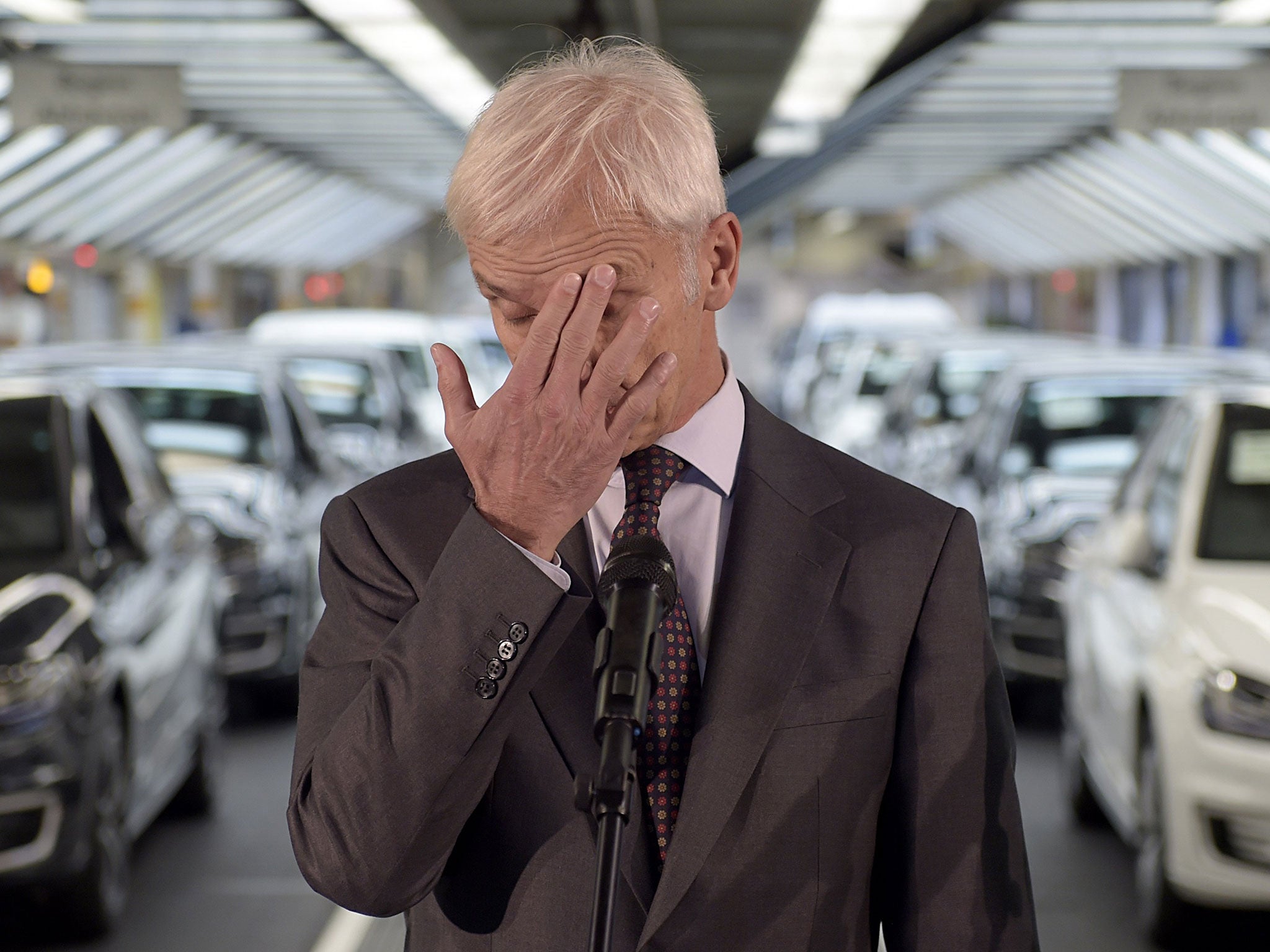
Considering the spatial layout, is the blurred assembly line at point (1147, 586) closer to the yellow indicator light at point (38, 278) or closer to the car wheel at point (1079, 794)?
the car wheel at point (1079, 794)

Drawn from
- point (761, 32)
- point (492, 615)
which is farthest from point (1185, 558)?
point (761, 32)

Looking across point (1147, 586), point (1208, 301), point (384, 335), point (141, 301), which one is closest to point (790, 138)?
point (384, 335)

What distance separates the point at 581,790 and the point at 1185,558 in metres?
4.27

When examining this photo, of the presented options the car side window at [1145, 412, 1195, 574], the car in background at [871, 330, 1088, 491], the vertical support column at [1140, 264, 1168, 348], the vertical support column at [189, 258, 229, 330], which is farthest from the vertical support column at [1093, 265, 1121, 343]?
the car side window at [1145, 412, 1195, 574]

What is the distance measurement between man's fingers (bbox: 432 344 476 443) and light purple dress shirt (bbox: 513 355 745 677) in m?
0.30

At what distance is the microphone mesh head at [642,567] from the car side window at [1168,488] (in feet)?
13.6

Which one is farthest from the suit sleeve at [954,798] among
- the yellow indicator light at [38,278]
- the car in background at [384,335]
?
the yellow indicator light at [38,278]

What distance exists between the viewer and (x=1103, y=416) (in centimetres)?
952

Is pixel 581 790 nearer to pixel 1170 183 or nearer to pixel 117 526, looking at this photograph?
pixel 117 526

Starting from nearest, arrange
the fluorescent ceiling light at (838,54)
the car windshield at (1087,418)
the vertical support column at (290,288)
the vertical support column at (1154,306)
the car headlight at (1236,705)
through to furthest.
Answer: the car headlight at (1236,705), the car windshield at (1087,418), the fluorescent ceiling light at (838,54), the vertical support column at (1154,306), the vertical support column at (290,288)

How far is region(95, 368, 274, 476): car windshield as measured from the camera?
944cm

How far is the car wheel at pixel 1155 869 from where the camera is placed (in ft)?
16.5

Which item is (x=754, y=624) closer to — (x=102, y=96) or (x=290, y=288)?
(x=102, y=96)

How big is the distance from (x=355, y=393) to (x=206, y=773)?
6940mm
